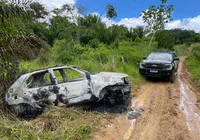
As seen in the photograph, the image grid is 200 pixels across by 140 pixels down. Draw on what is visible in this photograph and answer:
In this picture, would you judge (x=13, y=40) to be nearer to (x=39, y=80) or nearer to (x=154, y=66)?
(x=39, y=80)

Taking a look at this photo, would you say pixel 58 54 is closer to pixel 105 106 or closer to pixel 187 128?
pixel 105 106

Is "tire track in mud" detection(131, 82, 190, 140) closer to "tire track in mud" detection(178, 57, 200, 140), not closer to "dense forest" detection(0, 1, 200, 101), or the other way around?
"tire track in mud" detection(178, 57, 200, 140)

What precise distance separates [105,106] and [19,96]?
2.87m

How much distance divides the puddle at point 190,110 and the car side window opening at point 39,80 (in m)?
4.37

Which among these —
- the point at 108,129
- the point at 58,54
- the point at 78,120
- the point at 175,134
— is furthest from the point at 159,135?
the point at 58,54

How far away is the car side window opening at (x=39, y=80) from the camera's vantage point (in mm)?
7414

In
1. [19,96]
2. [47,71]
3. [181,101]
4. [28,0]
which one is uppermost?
[28,0]

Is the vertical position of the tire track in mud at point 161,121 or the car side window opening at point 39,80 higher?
the car side window opening at point 39,80

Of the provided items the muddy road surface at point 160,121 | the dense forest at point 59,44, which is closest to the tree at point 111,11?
the dense forest at point 59,44

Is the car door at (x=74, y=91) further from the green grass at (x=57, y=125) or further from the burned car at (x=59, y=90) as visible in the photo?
the green grass at (x=57, y=125)

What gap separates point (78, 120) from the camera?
6785 millimetres

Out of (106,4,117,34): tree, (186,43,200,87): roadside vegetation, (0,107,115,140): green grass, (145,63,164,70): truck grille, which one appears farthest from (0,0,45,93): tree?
(106,4,117,34): tree

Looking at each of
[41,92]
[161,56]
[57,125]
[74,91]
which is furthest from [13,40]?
[161,56]

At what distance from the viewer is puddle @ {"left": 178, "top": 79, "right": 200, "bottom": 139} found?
241 inches
